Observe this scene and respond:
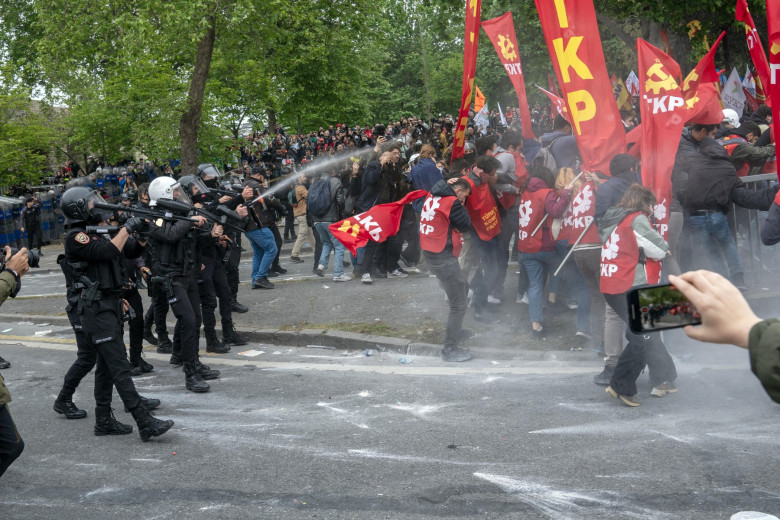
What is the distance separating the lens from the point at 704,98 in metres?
8.37

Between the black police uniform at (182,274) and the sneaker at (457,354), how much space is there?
2.28m

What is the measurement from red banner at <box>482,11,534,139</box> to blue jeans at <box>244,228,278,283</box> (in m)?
3.92

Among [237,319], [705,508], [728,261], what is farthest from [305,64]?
[705,508]

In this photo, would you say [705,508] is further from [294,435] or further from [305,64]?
[305,64]

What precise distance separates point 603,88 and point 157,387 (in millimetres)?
4995

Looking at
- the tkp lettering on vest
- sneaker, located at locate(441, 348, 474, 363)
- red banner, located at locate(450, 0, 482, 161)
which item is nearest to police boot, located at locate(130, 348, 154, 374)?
the tkp lettering on vest

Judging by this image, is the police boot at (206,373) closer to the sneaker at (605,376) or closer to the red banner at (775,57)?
the sneaker at (605,376)

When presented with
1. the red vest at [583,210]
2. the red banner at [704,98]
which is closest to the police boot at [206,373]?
the red vest at [583,210]

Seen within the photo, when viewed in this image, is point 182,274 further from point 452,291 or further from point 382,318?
point 382,318

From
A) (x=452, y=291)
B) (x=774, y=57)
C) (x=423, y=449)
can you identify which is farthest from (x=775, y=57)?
(x=423, y=449)

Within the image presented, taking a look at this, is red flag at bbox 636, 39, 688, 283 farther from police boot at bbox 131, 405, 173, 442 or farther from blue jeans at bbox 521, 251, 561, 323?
police boot at bbox 131, 405, 173, 442

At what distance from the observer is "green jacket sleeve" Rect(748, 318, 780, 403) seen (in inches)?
81.5

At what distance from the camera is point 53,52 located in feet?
56.2

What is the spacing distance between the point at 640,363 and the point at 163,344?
17.7 feet
